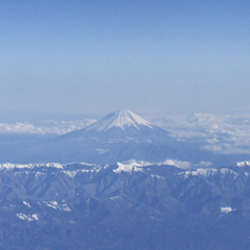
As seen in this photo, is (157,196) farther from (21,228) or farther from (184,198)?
(21,228)

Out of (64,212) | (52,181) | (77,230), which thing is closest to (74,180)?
(52,181)

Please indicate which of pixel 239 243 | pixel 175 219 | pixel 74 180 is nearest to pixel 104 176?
pixel 74 180

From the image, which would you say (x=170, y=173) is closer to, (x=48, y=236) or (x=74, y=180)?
(x=74, y=180)

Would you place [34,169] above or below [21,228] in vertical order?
above

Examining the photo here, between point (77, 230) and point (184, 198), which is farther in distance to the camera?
point (184, 198)

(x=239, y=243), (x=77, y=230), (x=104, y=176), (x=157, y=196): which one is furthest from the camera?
(x=104, y=176)

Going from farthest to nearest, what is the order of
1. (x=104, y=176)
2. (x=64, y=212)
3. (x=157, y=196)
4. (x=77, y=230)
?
(x=104, y=176), (x=157, y=196), (x=64, y=212), (x=77, y=230)
